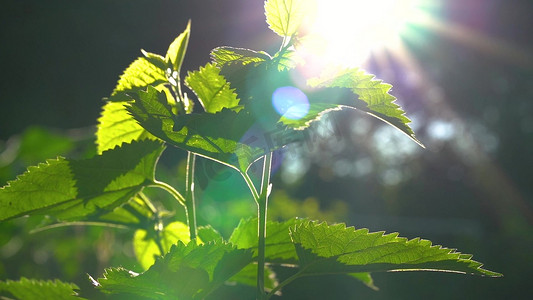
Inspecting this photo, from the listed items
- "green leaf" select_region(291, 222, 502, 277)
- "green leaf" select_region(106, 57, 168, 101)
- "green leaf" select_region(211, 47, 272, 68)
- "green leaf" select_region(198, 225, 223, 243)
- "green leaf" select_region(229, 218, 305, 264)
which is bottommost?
"green leaf" select_region(198, 225, 223, 243)

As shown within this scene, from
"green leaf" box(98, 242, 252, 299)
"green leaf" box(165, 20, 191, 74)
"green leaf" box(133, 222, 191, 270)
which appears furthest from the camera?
"green leaf" box(133, 222, 191, 270)

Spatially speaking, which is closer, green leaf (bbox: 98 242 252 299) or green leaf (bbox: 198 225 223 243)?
green leaf (bbox: 98 242 252 299)

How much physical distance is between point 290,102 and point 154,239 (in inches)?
21.1

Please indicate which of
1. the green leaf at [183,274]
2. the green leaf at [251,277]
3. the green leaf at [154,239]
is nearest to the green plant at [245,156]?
the green leaf at [183,274]

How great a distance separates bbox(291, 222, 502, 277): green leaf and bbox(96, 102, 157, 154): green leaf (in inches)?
15.2

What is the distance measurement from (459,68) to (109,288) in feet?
62.0

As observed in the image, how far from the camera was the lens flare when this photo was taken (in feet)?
2.45

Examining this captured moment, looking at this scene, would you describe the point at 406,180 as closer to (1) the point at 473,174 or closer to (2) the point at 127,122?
(1) the point at 473,174

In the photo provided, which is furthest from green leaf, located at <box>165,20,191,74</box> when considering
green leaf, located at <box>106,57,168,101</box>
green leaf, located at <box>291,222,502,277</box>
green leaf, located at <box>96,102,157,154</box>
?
green leaf, located at <box>291,222,502,277</box>

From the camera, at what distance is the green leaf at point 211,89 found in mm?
836

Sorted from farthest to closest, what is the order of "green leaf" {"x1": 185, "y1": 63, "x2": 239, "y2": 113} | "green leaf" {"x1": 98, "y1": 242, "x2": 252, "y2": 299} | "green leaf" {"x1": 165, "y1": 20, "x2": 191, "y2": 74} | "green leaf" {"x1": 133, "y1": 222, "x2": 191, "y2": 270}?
1. "green leaf" {"x1": 133, "y1": 222, "x2": 191, "y2": 270}
2. "green leaf" {"x1": 165, "y1": 20, "x2": 191, "y2": 74}
3. "green leaf" {"x1": 185, "y1": 63, "x2": 239, "y2": 113}
4. "green leaf" {"x1": 98, "y1": 242, "x2": 252, "y2": 299}

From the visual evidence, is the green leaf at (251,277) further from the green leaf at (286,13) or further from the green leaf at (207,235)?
the green leaf at (286,13)

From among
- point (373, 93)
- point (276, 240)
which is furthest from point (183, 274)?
point (373, 93)

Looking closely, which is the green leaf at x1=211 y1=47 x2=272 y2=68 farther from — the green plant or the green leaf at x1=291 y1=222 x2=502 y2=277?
the green leaf at x1=291 y1=222 x2=502 y2=277
